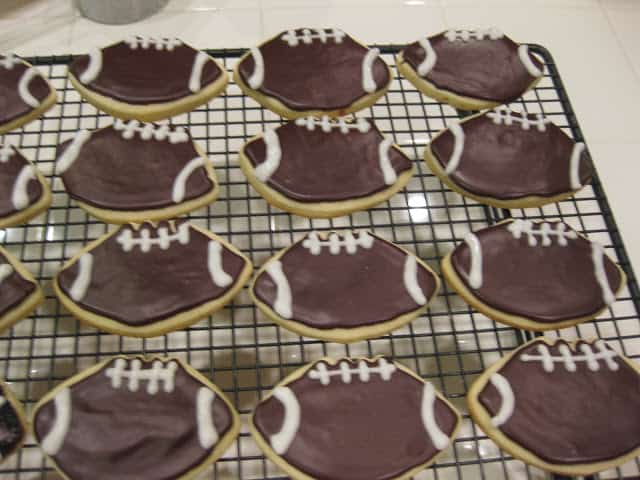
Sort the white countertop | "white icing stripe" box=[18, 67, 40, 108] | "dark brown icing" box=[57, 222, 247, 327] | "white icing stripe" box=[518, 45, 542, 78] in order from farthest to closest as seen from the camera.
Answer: the white countertop → "white icing stripe" box=[518, 45, 542, 78] → "white icing stripe" box=[18, 67, 40, 108] → "dark brown icing" box=[57, 222, 247, 327]

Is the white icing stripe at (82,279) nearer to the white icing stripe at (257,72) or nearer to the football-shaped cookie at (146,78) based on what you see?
the football-shaped cookie at (146,78)

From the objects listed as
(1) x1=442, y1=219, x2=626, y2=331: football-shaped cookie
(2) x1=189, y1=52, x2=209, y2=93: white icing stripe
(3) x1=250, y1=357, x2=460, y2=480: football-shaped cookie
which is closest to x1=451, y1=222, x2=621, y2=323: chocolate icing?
(1) x1=442, y1=219, x2=626, y2=331: football-shaped cookie

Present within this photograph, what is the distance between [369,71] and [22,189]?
691 millimetres

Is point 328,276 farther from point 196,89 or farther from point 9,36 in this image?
point 9,36

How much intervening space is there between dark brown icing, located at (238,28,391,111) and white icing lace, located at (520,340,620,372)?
589 mm

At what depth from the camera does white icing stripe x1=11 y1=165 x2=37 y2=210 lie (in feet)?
3.54

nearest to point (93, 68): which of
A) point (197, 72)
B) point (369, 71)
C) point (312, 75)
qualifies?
point (197, 72)

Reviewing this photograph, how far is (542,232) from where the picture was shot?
111cm

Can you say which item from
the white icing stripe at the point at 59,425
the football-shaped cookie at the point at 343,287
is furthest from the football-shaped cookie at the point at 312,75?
the white icing stripe at the point at 59,425

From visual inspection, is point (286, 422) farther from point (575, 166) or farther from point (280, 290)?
point (575, 166)

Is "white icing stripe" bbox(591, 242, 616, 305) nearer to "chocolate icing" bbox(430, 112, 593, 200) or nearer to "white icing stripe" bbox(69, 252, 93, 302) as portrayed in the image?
"chocolate icing" bbox(430, 112, 593, 200)

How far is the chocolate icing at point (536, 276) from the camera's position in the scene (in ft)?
3.42

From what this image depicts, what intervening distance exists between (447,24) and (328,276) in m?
1.08

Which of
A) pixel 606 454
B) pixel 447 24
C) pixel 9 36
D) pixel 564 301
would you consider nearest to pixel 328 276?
pixel 564 301
